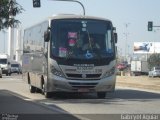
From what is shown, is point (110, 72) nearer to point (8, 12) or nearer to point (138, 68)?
point (8, 12)

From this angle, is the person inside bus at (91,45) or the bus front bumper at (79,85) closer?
the bus front bumper at (79,85)

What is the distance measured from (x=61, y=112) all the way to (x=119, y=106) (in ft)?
10.9

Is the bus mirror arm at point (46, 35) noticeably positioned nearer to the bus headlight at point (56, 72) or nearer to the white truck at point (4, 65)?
the bus headlight at point (56, 72)

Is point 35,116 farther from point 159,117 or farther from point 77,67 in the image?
point 77,67

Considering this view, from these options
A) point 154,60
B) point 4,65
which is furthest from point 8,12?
point 154,60

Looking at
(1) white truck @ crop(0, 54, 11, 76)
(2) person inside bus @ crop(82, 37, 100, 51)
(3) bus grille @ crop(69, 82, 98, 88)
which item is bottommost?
(1) white truck @ crop(0, 54, 11, 76)

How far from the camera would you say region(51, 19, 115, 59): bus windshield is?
24.2 meters

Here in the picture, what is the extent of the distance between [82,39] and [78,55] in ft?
2.54

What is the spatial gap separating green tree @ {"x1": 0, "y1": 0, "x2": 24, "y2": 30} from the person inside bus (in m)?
3.22

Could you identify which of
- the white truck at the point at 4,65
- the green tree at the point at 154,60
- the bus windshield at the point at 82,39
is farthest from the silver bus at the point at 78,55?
the green tree at the point at 154,60

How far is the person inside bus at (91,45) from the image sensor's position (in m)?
24.5

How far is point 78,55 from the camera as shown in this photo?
79.6 ft

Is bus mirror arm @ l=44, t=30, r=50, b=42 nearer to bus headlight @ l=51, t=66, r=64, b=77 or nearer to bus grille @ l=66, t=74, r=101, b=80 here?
bus headlight @ l=51, t=66, r=64, b=77

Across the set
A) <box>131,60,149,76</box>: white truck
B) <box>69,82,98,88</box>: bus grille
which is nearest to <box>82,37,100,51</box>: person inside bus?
<box>69,82,98,88</box>: bus grille
